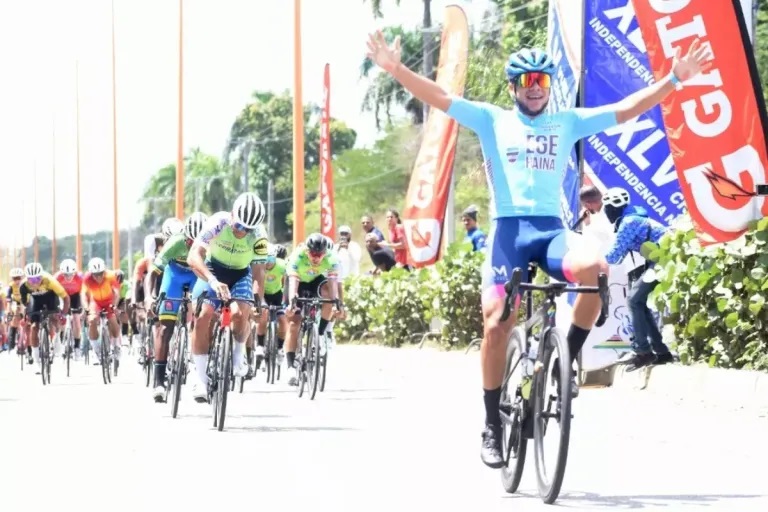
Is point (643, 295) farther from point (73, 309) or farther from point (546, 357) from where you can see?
point (73, 309)

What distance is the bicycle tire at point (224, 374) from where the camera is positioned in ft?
42.5

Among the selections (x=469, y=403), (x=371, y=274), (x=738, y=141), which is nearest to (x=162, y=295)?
(x=469, y=403)

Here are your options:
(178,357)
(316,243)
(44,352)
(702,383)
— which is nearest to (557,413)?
(702,383)

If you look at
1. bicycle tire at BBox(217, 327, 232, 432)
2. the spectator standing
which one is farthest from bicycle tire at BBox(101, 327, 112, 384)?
bicycle tire at BBox(217, 327, 232, 432)

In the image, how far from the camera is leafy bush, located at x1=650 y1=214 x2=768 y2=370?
46.2 ft

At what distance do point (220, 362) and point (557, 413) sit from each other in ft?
18.5

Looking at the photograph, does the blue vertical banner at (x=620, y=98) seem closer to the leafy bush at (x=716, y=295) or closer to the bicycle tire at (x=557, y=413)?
the leafy bush at (x=716, y=295)

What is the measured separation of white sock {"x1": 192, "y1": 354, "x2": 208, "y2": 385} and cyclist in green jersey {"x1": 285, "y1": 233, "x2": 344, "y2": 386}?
175 inches

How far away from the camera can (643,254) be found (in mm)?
15914

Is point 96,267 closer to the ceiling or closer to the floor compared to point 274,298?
closer to the ceiling

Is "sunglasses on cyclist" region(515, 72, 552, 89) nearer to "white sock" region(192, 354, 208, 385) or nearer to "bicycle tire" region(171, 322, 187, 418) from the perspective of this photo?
"white sock" region(192, 354, 208, 385)

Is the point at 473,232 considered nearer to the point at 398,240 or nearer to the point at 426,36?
the point at 398,240

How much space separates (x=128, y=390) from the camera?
64.7 feet

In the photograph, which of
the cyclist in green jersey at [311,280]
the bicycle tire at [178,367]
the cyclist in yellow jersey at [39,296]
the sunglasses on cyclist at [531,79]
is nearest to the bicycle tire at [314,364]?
the cyclist in green jersey at [311,280]
